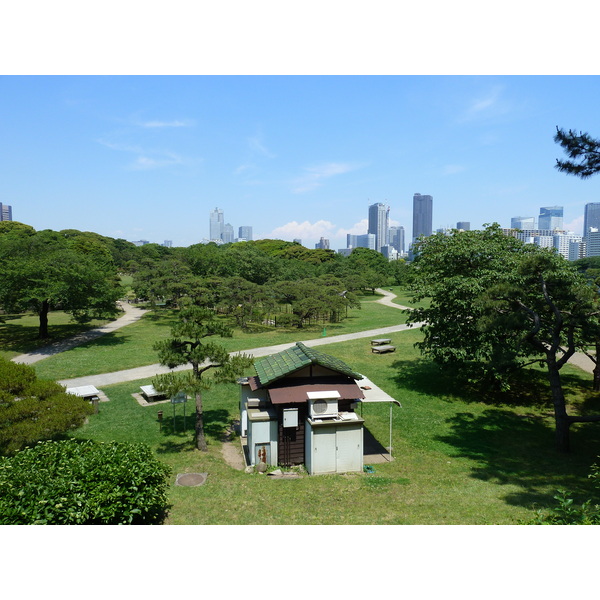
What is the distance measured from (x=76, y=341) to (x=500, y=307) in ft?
83.0

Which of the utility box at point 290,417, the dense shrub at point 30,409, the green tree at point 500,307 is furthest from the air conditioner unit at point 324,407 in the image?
the dense shrub at point 30,409

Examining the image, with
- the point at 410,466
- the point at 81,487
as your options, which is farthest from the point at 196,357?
the point at 410,466

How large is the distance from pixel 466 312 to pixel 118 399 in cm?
1378

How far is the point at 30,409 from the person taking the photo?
365 inches

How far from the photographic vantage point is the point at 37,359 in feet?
72.1

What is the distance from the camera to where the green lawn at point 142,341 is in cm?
2052

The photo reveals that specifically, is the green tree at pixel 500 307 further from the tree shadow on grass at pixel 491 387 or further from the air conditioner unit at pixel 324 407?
the air conditioner unit at pixel 324 407

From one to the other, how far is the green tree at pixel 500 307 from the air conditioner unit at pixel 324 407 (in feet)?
15.7

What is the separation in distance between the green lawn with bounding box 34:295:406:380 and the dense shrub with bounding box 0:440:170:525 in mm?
13575

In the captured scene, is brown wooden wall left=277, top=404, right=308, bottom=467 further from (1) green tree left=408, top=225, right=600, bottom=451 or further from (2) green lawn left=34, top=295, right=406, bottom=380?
(2) green lawn left=34, top=295, right=406, bottom=380

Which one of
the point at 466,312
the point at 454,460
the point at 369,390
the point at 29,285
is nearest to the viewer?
the point at 454,460

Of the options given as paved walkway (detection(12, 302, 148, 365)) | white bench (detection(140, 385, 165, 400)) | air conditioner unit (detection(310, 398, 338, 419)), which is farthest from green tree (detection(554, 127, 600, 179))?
paved walkway (detection(12, 302, 148, 365))

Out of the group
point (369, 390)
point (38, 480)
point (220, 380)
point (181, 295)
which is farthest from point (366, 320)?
point (38, 480)

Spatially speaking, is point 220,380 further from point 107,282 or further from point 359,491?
point 107,282
